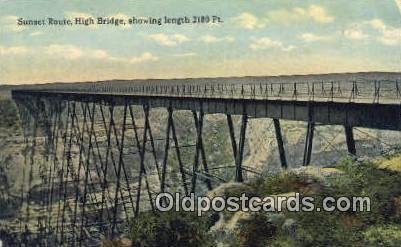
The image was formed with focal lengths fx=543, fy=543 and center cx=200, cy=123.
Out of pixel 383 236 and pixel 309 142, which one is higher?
pixel 309 142

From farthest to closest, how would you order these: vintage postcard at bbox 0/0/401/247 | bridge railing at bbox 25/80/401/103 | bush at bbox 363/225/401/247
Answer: bridge railing at bbox 25/80/401/103, vintage postcard at bbox 0/0/401/247, bush at bbox 363/225/401/247

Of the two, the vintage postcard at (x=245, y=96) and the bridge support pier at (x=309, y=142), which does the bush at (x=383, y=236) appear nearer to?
the vintage postcard at (x=245, y=96)

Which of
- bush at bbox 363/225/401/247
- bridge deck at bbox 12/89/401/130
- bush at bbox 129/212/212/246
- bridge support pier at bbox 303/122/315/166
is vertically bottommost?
bush at bbox 129/212/212/246

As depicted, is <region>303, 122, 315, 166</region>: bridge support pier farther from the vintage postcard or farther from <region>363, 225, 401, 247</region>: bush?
<region>363, 225, 401, 247</region>: bush

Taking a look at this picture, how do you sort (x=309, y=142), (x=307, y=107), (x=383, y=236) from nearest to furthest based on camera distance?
(x=383, y=236), (x=309, y=142), (x=307, y=107)

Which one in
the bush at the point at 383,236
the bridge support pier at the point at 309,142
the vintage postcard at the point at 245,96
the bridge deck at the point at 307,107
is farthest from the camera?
the bridge support pier at the point at 309,142

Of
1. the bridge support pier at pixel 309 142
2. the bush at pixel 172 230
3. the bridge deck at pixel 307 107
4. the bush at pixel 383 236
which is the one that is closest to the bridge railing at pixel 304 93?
the bridge deck at pixel 307 107

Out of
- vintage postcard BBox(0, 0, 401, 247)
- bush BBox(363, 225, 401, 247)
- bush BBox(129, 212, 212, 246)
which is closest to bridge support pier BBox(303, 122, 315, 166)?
vintage postcard BBox(0, 0, 401, 247)

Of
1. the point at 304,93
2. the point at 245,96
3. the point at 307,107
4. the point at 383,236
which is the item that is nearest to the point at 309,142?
the point at 307,107

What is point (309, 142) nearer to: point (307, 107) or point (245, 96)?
point (307, 107)

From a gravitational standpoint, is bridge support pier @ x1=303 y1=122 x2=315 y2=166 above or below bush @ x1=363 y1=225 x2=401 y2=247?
above

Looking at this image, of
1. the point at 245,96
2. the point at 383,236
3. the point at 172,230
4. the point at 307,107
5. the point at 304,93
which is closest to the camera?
the point at 383,236

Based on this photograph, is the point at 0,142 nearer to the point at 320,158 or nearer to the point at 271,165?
the point at 271,165

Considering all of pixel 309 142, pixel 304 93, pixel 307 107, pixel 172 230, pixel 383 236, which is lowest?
pixel 172 230
